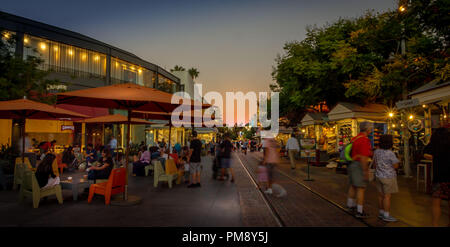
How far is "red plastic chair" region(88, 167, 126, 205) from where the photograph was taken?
657 centimetres

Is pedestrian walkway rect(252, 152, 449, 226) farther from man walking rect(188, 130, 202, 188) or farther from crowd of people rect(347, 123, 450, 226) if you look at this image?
man walking rect(188, 130, 202, 188)

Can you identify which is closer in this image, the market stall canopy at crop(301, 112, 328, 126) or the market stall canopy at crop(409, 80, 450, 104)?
the market stall canopy at crop(409, 80, 450, 104)

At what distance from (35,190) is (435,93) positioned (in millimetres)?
13152

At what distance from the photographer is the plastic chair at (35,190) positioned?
6.18 meters

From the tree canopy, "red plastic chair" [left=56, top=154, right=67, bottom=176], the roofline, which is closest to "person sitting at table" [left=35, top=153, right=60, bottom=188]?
"red plastic chair" [left=56, top=154, right=67, bottom=176]

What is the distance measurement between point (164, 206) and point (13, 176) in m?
5.82

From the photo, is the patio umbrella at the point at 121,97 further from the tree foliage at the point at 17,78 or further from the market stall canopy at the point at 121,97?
the tree foliage at the point at 17,78

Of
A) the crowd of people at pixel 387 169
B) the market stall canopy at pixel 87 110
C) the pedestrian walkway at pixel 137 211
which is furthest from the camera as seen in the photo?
the market stall canopy at pixel 87 110

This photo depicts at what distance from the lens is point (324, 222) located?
5.28 meters

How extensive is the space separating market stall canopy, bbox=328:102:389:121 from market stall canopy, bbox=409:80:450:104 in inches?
231

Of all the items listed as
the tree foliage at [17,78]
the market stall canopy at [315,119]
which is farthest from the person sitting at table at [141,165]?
the market stall canopy at [315,119]

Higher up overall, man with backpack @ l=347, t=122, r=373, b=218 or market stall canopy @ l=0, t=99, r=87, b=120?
market stall canopy @ l=0, t=99, r=87, b=120

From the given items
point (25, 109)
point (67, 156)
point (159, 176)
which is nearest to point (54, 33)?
point (67, 156)

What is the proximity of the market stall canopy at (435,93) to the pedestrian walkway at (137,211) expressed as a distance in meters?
8.18
